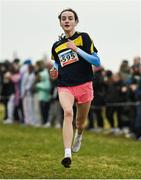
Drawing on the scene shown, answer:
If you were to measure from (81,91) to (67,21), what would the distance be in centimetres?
111

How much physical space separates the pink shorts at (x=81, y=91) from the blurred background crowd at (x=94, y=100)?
306 inches

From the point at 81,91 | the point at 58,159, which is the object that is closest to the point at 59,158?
the point at 58,159

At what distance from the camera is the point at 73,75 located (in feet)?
33.0

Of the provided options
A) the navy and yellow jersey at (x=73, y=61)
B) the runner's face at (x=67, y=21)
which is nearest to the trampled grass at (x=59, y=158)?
the navy and yellow jersey at (x=73, y=61)

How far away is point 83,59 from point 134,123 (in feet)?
29.6

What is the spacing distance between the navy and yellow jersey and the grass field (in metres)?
1.40

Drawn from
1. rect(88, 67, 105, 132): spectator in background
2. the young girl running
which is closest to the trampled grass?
the young girl running

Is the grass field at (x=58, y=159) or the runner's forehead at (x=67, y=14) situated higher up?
the runner's forehead at (x=67, y=14)

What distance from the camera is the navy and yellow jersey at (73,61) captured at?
10008 mm

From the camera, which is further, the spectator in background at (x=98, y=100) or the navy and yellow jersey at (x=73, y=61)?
the spectator in background at (x=98, y=100)

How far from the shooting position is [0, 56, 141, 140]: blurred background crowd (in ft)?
63.0

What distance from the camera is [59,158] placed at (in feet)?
39.5

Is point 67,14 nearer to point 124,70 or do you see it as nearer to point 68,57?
point 68,57

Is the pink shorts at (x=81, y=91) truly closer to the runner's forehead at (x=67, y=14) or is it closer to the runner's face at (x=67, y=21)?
the runner's face at (x=67, y=21)
